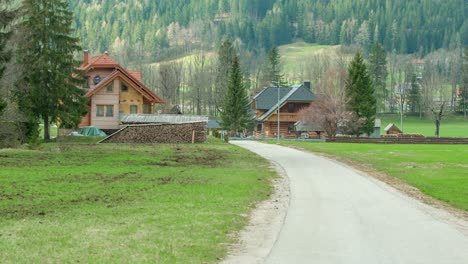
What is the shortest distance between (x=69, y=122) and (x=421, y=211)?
3881 cm

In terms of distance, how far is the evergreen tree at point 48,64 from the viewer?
49.2m

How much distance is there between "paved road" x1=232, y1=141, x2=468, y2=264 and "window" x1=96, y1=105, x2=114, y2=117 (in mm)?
48723

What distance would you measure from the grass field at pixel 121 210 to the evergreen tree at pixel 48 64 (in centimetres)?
2035

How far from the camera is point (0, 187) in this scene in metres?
19.4

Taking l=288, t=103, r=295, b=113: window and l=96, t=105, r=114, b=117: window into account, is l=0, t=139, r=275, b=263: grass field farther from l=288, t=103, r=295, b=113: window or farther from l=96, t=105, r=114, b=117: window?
l=288, t=103, r=295, b=113: window

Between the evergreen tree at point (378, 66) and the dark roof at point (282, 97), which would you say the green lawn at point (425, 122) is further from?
the dark roof at point (282, 97)

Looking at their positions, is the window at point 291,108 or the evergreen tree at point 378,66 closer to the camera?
the window at point 291,108

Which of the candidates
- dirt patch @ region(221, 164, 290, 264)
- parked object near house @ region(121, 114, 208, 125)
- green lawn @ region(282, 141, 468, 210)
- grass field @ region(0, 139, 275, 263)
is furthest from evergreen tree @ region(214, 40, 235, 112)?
dirt patch @ region(221, 164, 290, 264)

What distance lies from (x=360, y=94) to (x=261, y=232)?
72377mm

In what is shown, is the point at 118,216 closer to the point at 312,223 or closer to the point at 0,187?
the point at 312,223

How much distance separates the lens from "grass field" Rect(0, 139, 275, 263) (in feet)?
35.0

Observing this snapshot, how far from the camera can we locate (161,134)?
5566cm

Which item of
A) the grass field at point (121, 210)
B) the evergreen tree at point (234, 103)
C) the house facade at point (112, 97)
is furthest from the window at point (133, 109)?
the grass field at point (121, 210)

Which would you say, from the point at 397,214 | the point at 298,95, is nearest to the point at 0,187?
the point at 397,214
